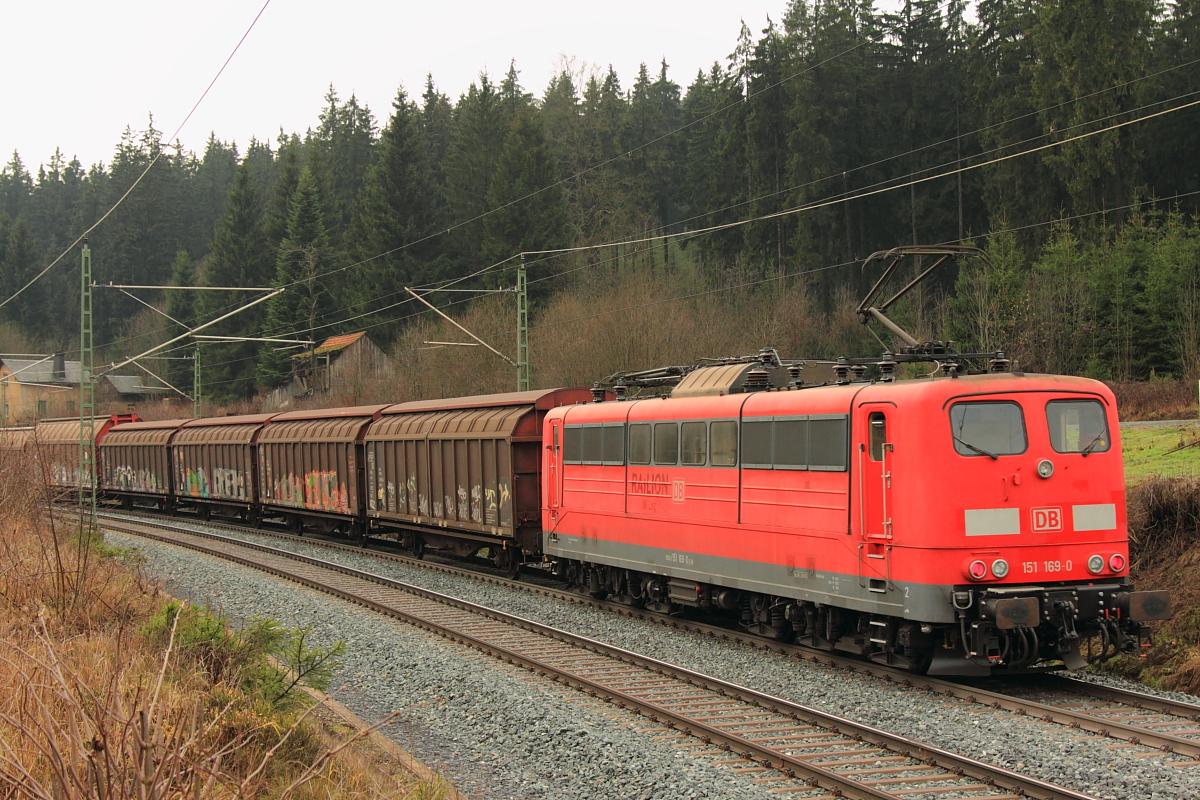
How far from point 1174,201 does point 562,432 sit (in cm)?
3385

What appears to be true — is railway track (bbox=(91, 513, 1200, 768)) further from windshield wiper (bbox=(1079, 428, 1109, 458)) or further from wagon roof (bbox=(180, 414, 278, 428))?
wagon roof (bbox=(180, 414, 278, 428))

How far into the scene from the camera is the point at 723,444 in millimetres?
12945

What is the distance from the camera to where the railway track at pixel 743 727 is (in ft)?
24.0

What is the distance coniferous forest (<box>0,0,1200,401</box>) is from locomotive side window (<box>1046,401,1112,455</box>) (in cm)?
1734

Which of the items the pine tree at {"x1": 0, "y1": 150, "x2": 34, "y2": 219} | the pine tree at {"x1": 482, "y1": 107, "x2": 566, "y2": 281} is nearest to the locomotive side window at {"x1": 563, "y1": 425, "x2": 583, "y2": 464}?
the pine tree at {"x1": 482, "y1": 107, "x2": 566, "y2": 281}

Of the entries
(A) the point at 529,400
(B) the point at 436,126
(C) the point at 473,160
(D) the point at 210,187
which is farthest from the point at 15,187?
(A) the point at 529,400

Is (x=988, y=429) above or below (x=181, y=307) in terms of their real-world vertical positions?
below

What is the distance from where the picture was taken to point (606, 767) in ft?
26.7

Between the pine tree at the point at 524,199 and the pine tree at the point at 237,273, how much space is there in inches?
977

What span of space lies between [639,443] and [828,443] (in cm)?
413

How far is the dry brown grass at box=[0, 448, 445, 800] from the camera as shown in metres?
4.21

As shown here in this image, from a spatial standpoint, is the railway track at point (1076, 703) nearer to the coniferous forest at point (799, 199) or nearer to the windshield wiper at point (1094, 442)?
the windshield wiper at point (1094, 442)

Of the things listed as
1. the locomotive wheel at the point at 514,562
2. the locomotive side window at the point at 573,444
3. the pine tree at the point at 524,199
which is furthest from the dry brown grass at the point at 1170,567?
the pine tree at the point at 524,199

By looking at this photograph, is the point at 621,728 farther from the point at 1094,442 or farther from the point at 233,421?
the point at 233,421
